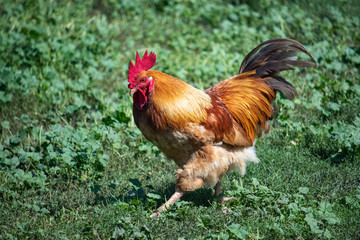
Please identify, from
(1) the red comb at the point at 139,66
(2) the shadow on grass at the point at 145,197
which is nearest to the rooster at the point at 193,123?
(1) the red comb at the point at 139,66

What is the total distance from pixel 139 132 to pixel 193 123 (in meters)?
1.54

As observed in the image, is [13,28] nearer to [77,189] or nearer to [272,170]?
[77,189]

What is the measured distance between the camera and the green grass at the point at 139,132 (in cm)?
345

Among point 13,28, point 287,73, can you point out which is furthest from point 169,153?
point 13,28

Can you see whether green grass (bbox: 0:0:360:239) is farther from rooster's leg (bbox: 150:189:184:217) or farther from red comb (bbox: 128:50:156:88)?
red comb (bbox: 128:50:156:88)

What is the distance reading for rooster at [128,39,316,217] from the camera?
3.44 m

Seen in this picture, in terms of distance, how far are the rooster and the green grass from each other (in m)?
0.28

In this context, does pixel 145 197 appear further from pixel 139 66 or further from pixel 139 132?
pixel 139 66

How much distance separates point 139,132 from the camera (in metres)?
4.87

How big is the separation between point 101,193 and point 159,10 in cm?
593

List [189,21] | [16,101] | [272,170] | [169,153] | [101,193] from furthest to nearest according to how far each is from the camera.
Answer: [189,21]
[16,101]
[272,170]
[101,193]
[169,153]

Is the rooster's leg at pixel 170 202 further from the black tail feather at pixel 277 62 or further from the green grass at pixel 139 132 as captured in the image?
the black tail feather at pixel 277 62

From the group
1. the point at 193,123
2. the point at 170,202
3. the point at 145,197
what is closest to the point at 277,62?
the point at 193,123

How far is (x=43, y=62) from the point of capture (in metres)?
6.32
